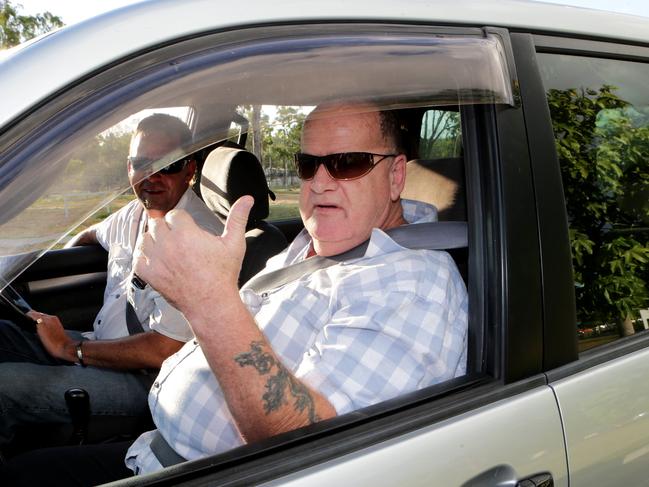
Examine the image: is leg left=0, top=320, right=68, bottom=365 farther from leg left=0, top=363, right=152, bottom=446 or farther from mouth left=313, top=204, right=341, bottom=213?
mouth left=313, top=204, right=341, bottom=213

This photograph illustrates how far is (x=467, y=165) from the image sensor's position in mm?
1466

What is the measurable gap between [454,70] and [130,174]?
65 cm

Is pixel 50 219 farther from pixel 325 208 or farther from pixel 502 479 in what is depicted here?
pixel 325 208

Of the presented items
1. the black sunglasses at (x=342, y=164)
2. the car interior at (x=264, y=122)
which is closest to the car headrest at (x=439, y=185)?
the car interior at (x=264, y=122)

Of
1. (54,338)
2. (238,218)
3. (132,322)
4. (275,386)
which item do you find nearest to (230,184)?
(132,322)

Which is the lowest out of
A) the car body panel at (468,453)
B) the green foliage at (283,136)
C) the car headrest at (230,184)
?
the car body panel at (468,453)

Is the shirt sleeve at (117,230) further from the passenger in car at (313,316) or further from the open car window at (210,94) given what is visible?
the open car window at (210,94)

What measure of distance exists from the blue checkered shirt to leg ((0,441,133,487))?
0.10 m

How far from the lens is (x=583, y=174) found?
5.17ft

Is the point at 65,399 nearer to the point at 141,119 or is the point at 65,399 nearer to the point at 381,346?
the point at 381,346

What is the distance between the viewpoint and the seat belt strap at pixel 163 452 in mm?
1540

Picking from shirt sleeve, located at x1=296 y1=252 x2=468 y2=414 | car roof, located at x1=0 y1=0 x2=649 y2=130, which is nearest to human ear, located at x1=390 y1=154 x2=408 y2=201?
shirt sleeve, located at x1=296 y1=252 x2=468 y2=414

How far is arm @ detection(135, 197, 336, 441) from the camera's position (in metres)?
1.30

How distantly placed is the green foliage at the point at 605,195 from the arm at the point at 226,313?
0.69m
